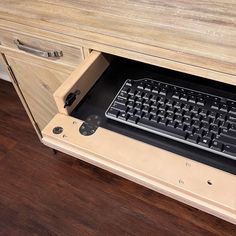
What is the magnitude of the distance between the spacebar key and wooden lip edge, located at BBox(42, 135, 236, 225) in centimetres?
10

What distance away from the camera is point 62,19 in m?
0.68

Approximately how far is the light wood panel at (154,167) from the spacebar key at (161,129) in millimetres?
42

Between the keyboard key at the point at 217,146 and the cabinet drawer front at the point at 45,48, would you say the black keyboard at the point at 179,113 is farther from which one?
the cabinet drawer front at the point at 45,48

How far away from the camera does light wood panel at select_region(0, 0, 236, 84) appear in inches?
21.5

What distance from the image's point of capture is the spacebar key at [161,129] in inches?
21.4

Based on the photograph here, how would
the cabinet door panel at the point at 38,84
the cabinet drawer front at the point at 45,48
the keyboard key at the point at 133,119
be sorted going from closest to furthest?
the keyboard key at the point at 133,119, the cabinet drawer front at the point at 45,48, the cabinet door panel at the point at 38,84

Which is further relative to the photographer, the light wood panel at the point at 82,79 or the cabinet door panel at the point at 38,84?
the cabinet door panel at the point at 38,84

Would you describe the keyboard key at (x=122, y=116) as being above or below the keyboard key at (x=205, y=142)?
above

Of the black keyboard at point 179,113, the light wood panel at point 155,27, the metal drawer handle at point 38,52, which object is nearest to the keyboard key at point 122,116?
the black keyboard at point 179,113

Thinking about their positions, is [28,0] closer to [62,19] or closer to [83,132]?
[62,19]

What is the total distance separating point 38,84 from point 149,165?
56 centimetres

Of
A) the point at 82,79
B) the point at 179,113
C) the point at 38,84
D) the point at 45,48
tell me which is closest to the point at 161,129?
the point at 179,113

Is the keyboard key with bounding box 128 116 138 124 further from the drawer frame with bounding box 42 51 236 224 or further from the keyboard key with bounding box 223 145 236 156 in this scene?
the keyboard key with bounding box 223 145 236 156

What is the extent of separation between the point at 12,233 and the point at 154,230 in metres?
0.42
